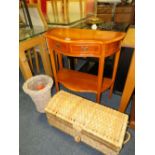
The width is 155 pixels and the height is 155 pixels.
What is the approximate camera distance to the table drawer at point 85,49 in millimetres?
1013

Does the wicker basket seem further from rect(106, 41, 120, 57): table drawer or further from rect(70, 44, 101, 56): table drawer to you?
rect(106, 41, 120, 57): table drawer

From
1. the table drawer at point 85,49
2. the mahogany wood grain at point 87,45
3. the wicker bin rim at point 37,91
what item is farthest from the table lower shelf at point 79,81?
the table drawer at point 85,49

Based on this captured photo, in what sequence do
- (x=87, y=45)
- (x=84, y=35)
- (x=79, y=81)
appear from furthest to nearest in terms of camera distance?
(x=79, y=81) < (x=84, y=35) < (x=87, y=45)

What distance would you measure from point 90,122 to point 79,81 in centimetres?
51

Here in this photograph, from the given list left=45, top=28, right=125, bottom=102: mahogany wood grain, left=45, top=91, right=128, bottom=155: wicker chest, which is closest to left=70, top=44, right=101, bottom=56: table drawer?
left=45, top=28, right=125, bottom=102: mahogany wood grain

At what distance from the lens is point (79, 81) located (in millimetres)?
1440

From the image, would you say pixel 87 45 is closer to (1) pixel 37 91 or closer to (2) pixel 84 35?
(2) pixel 84 35

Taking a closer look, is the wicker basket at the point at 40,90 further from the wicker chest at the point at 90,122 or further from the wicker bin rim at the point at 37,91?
the wicker chest at the point at 90,122

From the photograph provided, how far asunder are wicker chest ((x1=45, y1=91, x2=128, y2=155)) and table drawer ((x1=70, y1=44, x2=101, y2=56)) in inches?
15.4

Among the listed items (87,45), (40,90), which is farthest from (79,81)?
(87,45)

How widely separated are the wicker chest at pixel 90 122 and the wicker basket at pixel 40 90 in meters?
0.15

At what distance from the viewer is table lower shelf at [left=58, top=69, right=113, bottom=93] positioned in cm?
134
